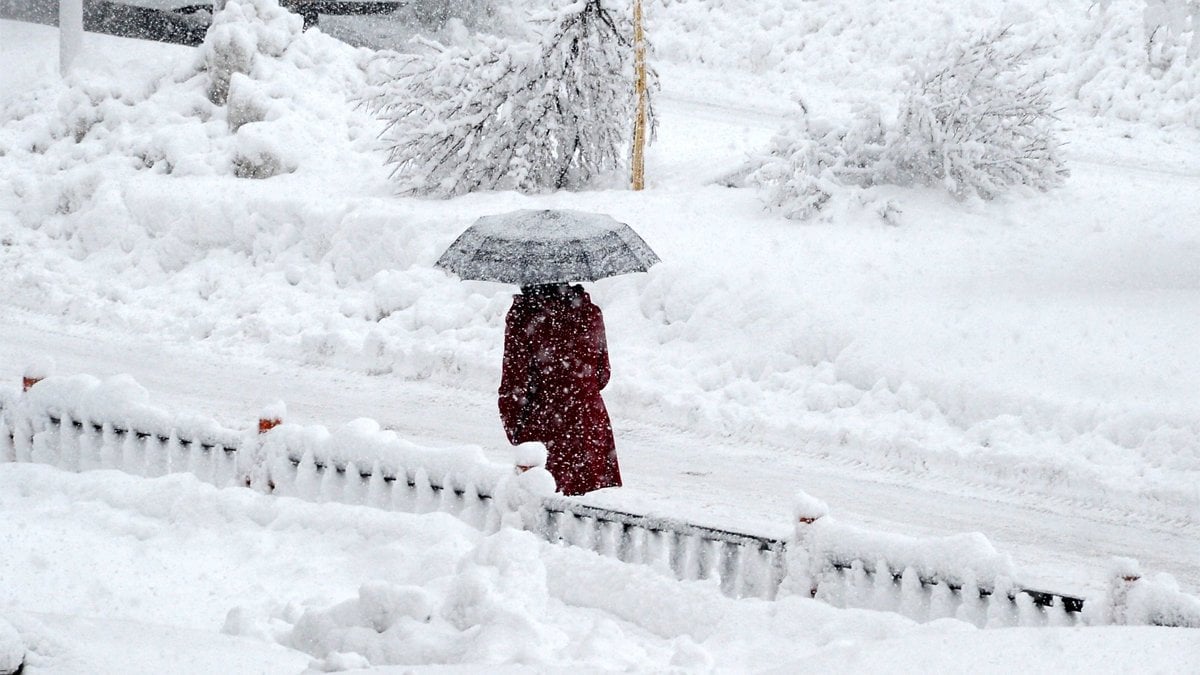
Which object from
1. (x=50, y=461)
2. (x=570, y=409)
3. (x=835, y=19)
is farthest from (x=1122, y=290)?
(x=835, y=19)

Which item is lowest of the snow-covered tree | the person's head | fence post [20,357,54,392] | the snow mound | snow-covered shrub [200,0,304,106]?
fence post [20,357,54,392]

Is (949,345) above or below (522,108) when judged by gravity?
below

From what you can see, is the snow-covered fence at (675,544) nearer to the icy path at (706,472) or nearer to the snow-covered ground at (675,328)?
the snow-covered ground at (675,328)

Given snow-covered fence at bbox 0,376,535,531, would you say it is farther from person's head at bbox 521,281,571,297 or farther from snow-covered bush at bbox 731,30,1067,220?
snow-covered bush at bbox 731,30,1067,220

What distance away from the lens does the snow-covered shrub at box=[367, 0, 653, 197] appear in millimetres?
14328

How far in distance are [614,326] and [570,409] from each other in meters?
4.65

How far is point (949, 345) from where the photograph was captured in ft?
33.6

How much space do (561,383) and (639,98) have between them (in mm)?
8036

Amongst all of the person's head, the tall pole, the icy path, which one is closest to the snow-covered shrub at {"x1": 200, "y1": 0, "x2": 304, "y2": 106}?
the tall pole

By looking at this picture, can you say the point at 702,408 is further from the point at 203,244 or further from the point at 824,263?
the point at 203,244

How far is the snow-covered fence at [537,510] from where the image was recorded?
5.34 meters

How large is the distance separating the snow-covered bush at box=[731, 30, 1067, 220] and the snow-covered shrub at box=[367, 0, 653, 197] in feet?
7.36

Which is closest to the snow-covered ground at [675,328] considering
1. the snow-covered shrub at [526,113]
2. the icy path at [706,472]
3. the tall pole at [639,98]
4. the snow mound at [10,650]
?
the icy path at [706,472]

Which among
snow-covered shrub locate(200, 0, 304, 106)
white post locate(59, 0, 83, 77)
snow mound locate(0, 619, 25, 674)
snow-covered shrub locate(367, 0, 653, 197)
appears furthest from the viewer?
white post locate(59, 0, 83, 77)
